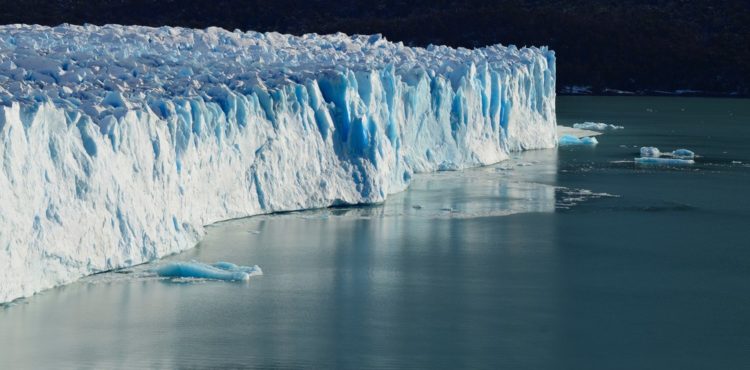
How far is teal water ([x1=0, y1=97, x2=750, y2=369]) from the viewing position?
7.91m

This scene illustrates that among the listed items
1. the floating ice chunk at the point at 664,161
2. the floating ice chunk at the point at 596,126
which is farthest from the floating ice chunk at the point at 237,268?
the floating ice chunk at the point at 596,126

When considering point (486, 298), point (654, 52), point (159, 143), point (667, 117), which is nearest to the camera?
point (486, 298)

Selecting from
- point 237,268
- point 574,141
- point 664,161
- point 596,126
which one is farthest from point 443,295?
point 596,126

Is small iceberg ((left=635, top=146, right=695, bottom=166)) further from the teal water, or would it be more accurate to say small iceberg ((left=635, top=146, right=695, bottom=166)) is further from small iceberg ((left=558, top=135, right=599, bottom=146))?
the teal water

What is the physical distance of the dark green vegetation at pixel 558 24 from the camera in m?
38.3

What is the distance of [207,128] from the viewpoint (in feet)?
37.4

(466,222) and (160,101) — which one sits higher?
(160,101)

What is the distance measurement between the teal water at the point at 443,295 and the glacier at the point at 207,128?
287mm

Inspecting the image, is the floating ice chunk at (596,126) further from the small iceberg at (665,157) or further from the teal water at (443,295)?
the teal water at (443,295)

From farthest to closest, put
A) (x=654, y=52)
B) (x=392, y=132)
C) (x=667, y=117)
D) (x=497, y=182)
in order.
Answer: (x=654, y=52)
(x=667, y=117)
(x=497, y=182)
(x=392, y=132)

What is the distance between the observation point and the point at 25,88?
34.6 ft

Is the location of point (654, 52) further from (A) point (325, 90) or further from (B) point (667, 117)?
(A) point (325, 90)

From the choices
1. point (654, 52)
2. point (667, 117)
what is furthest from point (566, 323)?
point (654, 52)

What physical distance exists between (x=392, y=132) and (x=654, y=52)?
86.2ft
